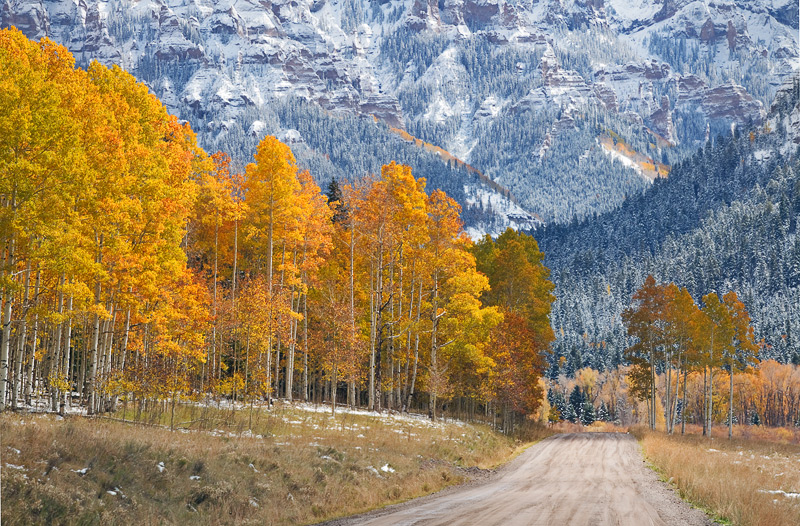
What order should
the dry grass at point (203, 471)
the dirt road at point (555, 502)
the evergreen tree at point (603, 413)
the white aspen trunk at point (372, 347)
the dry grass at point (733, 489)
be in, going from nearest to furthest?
the dry grass at point (203, 471), the dry grass at point (733, 489), the dirt road at point (555, 502), the white aspen trunk at point (372, 347), the evergreen tree at point (603, 413)

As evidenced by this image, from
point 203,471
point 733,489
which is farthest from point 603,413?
point 203,471

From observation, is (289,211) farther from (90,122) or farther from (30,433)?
(30,433)

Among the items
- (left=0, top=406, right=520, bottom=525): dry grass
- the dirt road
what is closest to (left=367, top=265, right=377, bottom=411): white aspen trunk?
(left=0, top=406, right=520, bottom=525): dry grass

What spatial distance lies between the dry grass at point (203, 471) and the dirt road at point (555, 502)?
1.36 meters

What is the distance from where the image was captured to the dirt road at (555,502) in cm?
1483

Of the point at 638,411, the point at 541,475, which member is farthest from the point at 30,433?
the point at 638,411

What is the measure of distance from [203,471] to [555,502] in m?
9.04

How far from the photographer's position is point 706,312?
2112 inches

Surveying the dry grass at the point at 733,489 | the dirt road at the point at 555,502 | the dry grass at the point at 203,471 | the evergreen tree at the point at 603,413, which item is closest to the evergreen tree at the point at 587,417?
the evergreen tree at the point at 603,413

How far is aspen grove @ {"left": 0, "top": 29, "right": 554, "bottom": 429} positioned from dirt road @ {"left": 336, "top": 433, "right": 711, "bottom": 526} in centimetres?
928

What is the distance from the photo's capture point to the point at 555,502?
17.5m

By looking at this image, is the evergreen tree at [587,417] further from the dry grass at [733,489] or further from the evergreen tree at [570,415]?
the dry grass at [733,489]

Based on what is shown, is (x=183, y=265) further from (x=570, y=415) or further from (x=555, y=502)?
(x=570, y=415)

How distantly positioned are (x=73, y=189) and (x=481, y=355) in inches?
1019
